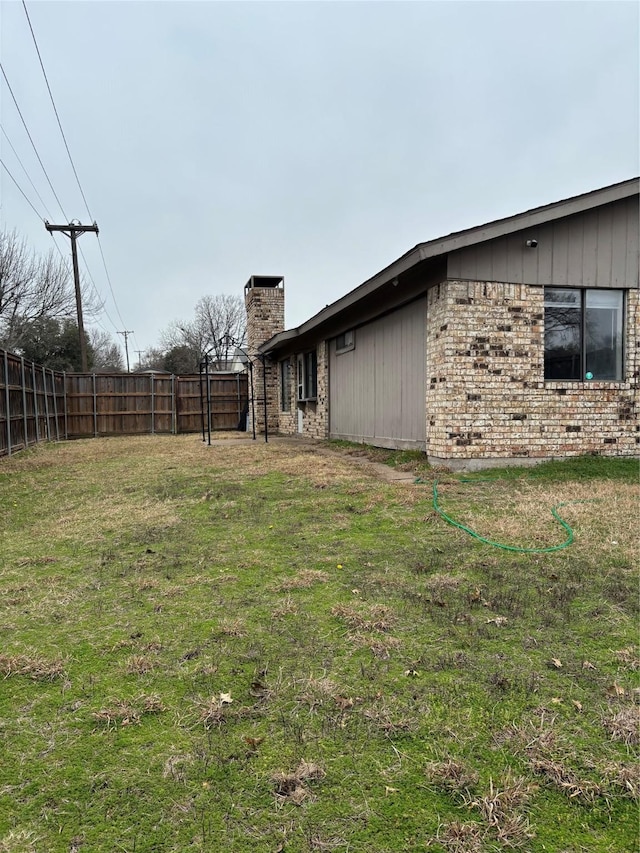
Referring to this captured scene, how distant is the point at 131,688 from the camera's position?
1.91 metres

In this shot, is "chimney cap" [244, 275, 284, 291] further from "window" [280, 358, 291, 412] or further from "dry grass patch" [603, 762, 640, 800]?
"dry grass patch" [603, 762, 640, 800]

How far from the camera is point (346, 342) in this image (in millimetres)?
11070

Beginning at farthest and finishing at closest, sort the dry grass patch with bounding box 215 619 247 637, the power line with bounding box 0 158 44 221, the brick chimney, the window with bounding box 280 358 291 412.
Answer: the brick chimney
the window with bounding box 280 358 291 412
the power line with bounding box 0 158 44 221
the dry grass patch with bounding box 215 619 247 637

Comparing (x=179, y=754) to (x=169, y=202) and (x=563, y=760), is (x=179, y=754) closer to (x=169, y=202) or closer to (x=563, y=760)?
(x=563, y=760)

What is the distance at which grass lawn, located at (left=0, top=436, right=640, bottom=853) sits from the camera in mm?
1325

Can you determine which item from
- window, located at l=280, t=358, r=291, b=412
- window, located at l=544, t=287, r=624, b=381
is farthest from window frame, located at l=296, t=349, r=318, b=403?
window, located at l=544, t=287, r=624, b=381

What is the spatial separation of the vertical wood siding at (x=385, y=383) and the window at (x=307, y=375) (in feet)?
5.06

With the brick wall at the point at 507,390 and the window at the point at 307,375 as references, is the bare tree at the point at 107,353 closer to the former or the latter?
the window at the point at 307,375

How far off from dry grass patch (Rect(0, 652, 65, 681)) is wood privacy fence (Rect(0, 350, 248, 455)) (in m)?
13.4

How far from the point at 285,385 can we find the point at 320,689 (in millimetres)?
14778

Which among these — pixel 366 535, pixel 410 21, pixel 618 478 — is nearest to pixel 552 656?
pixel 366 535

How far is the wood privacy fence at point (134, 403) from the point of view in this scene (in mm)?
16484

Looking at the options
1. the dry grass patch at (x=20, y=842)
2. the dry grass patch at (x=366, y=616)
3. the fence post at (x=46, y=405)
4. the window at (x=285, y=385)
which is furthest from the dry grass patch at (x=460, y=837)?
the fence post at (x=46, y=405)

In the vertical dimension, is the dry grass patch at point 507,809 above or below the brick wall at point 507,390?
below
